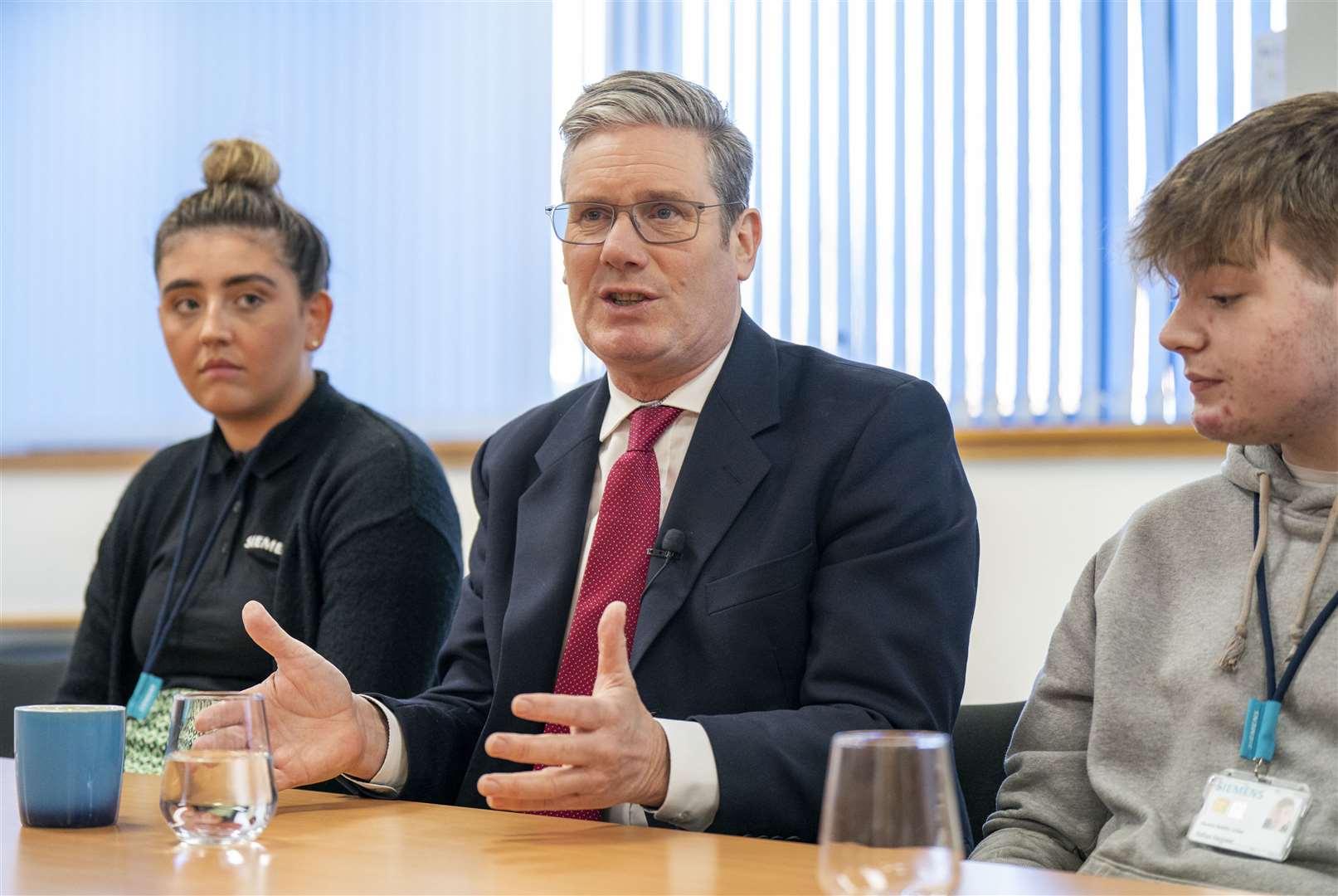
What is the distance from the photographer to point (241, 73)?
158 inches

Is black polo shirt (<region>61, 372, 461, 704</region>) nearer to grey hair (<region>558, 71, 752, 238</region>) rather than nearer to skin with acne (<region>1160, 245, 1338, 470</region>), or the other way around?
grey hair (<region>558, 71, 752, 238</region>)

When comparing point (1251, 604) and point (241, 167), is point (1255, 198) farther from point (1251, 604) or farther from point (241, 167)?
point (241, 167)

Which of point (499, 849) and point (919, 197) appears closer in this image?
point (499, 849)

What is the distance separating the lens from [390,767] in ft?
5.74

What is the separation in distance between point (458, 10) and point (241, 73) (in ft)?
2.28

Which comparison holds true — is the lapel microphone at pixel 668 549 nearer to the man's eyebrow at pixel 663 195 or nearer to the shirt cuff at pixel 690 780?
the shirt cuff at pixel 690 780

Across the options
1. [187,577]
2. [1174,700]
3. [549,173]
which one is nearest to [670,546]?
[1174,700]

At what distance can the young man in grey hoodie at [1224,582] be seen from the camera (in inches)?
58.0

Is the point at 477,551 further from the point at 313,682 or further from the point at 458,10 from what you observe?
the point at 458,10

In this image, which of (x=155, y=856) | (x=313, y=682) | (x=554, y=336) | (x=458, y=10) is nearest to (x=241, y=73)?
(x=458, y=10)

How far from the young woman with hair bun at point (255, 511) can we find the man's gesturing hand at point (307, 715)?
757 mm

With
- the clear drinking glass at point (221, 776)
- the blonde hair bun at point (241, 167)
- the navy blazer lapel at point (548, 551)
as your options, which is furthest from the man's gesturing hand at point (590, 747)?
the blonde hair bun at point (241, 167)

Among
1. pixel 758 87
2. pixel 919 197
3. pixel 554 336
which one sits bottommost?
pixel 554 336

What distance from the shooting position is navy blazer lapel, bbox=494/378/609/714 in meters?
1.92
